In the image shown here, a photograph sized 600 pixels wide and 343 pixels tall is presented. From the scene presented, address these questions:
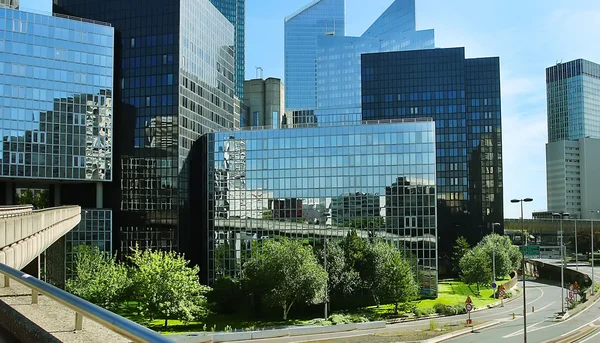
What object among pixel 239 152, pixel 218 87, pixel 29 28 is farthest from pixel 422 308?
pixel 29 28

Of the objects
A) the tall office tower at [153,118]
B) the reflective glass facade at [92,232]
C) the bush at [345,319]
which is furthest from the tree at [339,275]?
the reflective glass facade at [92,232]

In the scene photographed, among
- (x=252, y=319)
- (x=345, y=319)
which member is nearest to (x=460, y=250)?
(x=252, y=319)

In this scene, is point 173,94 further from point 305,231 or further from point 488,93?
point 488,93

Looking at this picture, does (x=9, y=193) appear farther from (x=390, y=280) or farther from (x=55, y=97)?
(x=390, y=280)

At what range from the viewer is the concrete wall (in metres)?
19.4

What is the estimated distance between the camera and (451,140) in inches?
6019

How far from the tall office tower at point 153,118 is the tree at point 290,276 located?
3101cm

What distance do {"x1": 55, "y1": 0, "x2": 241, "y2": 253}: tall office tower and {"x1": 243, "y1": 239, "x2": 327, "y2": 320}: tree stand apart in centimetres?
3101

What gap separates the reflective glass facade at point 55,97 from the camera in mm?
84312

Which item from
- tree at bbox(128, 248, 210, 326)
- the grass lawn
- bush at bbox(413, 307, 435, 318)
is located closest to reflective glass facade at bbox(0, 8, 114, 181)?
the grass lawn

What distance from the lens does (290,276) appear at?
6372cm

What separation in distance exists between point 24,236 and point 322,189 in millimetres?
68288

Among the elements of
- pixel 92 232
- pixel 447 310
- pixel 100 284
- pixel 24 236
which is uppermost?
pixel 24 236

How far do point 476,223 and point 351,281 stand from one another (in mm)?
87659
